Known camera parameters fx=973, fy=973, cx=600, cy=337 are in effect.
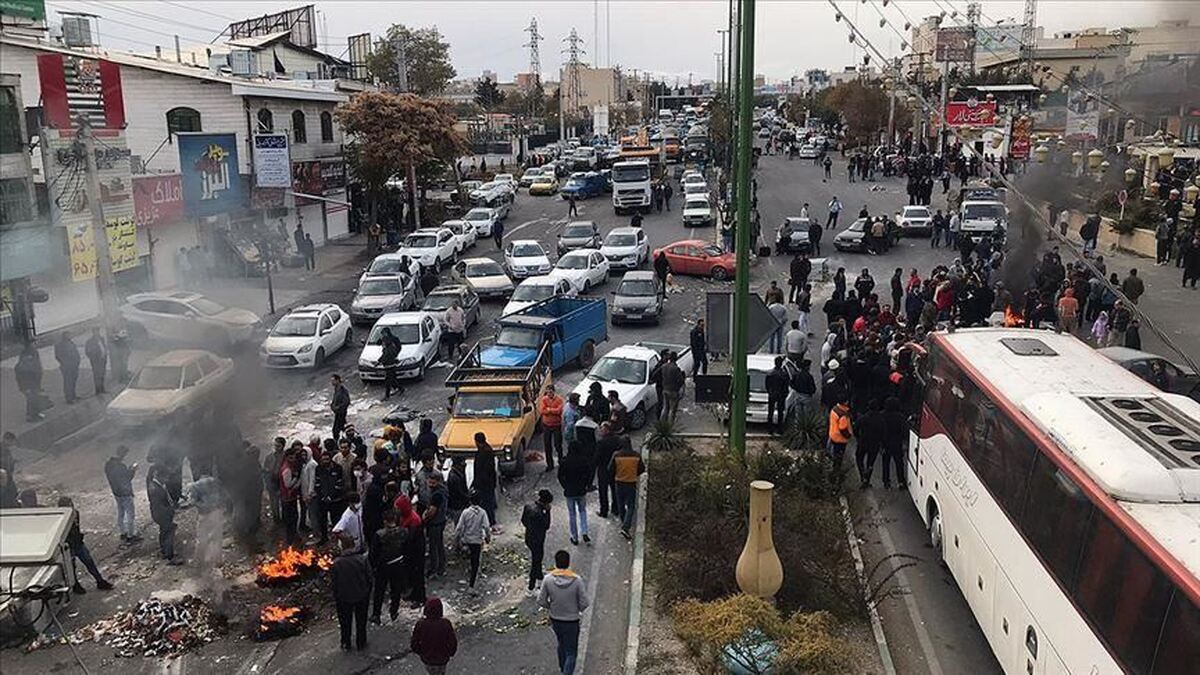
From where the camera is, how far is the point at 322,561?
1220 cm

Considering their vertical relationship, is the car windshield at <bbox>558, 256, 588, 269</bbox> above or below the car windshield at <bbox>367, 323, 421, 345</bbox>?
above

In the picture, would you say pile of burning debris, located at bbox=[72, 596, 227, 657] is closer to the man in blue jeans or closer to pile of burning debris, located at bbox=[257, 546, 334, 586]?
pile of burning debris, located at bbox=[257, 546, 334, 586]

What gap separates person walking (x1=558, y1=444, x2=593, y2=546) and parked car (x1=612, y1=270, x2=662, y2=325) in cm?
Result: 1293

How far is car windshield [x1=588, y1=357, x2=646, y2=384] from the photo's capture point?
705 inches

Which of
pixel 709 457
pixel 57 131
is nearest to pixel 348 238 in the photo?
pixel 57 131

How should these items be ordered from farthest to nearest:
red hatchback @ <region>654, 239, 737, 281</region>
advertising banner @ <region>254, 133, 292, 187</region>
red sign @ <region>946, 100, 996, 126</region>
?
red sign @ <region>946, 100, 996, 126</region>
advertising banner @ <region>254, 133, 292, 187</region>
red hatchback @ <region>654, 239, 737, 281</region>

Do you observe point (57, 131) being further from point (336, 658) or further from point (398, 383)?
point (336, 658)

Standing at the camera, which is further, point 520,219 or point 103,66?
point 520,219

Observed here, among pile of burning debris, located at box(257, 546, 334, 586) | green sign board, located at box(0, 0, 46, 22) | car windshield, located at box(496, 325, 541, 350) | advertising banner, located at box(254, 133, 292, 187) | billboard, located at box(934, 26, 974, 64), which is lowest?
pile of burning debris, located at box(257, 546, 334, 586)

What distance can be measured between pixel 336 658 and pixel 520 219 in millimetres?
40927

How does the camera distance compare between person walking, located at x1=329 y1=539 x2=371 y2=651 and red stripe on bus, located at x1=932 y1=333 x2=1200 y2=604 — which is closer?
red stripe on bus, located at x1=932 y1=333 x2=1200 y2=604

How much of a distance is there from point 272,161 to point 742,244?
25.5 metres

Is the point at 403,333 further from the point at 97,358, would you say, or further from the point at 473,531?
the point at 473,531

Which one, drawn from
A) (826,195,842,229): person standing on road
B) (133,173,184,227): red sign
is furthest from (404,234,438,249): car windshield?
(826,195,842,229): person standing on road
